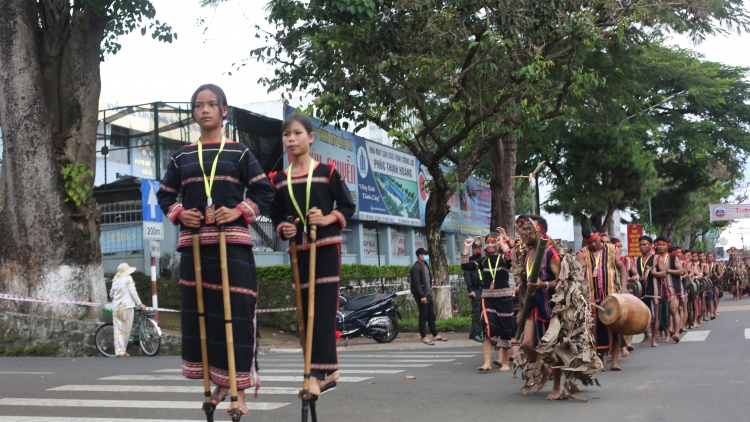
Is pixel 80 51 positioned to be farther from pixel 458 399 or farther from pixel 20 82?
pixel 458 399

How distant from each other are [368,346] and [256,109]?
1913 centimetres

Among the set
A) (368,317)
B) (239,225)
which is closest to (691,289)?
(368,317)

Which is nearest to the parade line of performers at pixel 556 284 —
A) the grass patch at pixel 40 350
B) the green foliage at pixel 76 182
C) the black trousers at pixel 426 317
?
the black trousers at pixel 426 317

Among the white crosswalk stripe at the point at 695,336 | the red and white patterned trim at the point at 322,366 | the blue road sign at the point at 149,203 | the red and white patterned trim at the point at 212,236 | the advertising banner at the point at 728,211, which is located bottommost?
the white crosswalk stripe at the point at 695,336

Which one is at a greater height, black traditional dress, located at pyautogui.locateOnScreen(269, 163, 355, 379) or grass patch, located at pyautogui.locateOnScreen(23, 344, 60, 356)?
black traditional dress, located at pyautogui.locateOnScreen(269, 163, 355, 379)

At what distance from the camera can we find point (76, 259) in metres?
14.8

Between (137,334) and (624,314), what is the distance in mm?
9260

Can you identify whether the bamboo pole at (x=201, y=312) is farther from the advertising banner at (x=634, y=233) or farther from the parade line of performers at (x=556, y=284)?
the advertising banner at (x=634, y=233)

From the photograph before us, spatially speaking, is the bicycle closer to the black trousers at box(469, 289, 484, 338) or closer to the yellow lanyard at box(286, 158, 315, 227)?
the black trousers at box(469, 289, 484, 338)

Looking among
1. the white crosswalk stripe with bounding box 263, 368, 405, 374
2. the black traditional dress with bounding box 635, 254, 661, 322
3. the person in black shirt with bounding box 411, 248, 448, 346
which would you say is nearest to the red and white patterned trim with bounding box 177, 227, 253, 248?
the white crosswalk stripe with bounding box 263, 368, 405, 374

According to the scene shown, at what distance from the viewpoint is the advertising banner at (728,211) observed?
187 feet

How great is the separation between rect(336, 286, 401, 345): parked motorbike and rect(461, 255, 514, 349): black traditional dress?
20.9 ft

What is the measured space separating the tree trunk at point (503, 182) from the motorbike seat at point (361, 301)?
6.63 metres

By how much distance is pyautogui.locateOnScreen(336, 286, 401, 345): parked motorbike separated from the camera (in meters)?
17.4
